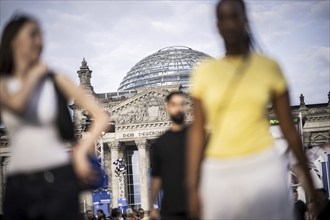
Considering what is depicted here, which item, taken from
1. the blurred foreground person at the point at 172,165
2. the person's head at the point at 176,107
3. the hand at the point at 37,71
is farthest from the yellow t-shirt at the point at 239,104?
the person's head at the point at 176,107

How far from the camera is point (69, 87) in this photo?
3262 mm

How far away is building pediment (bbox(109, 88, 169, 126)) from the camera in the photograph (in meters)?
56.2

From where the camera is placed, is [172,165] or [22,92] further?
[172,165]

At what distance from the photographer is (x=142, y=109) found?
186ft

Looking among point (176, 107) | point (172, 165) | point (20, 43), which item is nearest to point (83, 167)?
point (20, 43)

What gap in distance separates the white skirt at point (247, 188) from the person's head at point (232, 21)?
586 mm

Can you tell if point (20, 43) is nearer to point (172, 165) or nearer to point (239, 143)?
point (239, 143)

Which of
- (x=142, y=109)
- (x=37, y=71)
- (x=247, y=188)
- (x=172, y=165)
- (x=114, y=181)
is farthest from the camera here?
(x=142, y=109)

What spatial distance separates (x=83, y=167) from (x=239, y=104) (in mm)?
772

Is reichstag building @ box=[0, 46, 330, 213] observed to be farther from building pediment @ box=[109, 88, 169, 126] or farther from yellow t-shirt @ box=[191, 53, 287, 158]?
yellow t-shirt @ box=[191, 53, 287, 158]

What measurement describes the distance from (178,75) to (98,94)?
983 centimetres

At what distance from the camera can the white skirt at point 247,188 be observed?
307 centimetres

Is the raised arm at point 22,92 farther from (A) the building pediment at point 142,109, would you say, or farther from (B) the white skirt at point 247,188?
(A) the building pediment at point 142,109

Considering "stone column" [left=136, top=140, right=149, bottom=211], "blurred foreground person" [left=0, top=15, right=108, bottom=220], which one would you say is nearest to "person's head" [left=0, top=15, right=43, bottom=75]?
"blurred foreground person" [left=0, top=15, right=108, bottom=220]
